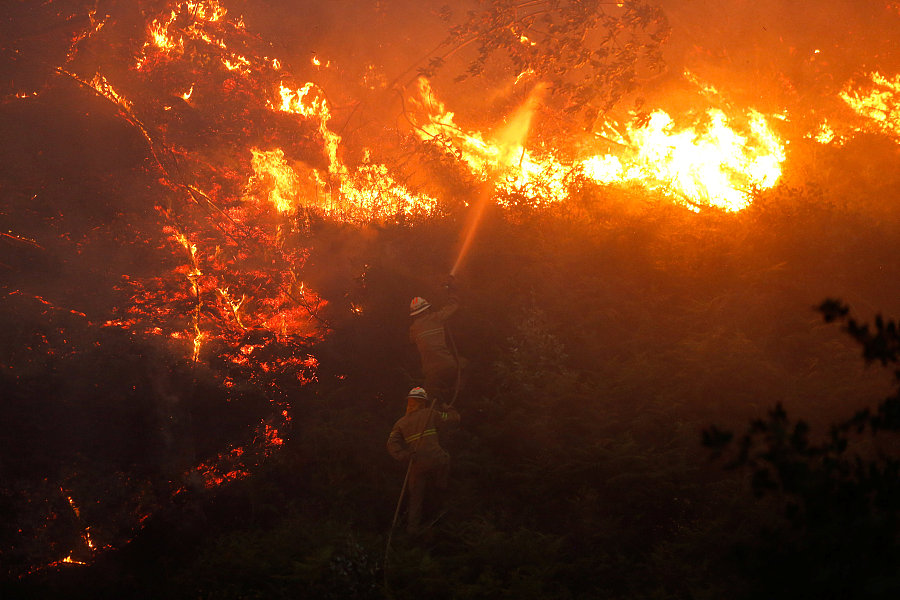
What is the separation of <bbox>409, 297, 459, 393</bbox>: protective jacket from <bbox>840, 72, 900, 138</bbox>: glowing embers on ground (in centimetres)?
1204

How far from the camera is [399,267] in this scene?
13.9 meters

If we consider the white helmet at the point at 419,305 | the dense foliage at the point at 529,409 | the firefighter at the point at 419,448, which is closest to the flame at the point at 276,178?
the dense foliage at the point at 529,409

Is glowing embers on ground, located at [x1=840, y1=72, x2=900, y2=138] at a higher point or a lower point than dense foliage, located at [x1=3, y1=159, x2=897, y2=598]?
higher

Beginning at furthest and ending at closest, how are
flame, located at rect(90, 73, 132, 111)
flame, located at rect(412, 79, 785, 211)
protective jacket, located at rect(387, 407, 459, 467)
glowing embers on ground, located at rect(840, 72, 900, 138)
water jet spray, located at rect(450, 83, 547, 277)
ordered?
1. water jet spray, located at rect(450, 83, 547, 277)
2. glowing embers on ground, located at rect(840, 72, 900, 138)
3. flame, located at rect(90, 73, 132, 111)
4. flame, located at rect(412, 79, 785, 211)
5. protective jacket, located at rect(387, 407, 459, 467)

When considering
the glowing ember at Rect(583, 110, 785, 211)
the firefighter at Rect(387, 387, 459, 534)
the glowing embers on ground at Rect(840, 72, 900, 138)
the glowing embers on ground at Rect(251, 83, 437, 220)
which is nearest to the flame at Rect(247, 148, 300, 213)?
the glowing embers on ground at Rect(251, 83, 437, 220)

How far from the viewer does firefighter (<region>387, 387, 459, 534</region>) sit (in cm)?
1081

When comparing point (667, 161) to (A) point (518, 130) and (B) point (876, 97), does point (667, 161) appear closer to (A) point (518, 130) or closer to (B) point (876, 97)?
(A) point (518, 130)

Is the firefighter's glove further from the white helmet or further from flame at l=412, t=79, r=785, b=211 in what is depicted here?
flame at l=412, t=79, r=785, b=211

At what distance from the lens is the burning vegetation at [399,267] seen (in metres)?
10.9

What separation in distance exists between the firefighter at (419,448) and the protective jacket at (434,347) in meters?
1.34

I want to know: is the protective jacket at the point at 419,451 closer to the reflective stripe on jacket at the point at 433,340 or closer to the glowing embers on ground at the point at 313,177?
the reflective stripe on jacket at the point at 433,340

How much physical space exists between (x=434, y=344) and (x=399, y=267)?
2150 millimetres

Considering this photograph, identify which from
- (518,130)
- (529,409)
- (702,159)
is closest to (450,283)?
(529,409)

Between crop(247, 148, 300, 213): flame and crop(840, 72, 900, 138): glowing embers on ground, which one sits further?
crop(247, 148, 300, 213): flame
